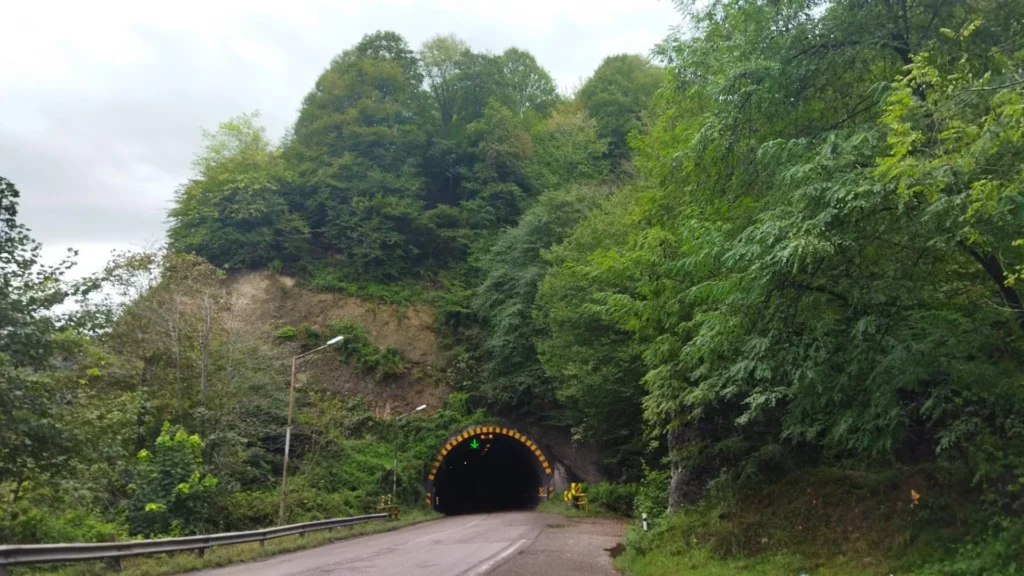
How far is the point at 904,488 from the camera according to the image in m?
10.0

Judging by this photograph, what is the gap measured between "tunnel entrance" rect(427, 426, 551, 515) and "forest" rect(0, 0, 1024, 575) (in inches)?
134

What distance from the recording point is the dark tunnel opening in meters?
42.4

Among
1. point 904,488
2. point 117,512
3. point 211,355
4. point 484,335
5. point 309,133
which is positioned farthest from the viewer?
point 309,133

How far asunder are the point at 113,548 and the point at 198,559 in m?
2.32

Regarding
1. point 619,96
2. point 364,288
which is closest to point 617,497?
point 364,288

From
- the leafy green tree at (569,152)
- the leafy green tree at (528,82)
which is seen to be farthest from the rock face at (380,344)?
the leafy green tree at (528,82)

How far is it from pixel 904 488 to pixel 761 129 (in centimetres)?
565

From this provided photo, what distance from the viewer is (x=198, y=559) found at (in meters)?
13.9

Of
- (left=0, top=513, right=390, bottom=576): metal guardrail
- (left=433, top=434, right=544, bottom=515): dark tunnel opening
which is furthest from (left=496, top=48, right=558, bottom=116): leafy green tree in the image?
(left=0, top=513, right=390, bottom=576): metal guardrail

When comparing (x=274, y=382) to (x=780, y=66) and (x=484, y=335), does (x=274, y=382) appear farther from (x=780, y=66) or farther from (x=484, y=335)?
(x=780, y=66)

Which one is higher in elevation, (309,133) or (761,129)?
(309,133)

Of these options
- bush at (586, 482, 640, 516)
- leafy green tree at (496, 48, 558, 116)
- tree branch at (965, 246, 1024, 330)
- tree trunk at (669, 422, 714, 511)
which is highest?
leafy green tree at (496, 48, 558, 116)

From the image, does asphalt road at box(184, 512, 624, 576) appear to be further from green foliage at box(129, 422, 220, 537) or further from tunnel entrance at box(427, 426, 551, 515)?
tunnel entrance at box(427, 426, 551, 515)

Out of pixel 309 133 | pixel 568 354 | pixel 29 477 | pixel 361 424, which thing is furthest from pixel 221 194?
pixel 29 477
